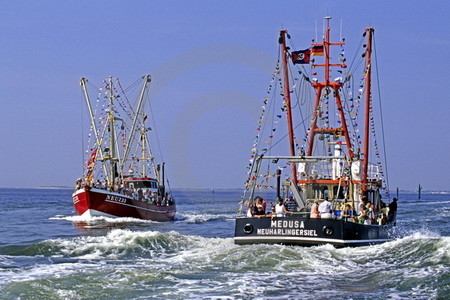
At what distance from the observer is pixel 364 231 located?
3219 cm

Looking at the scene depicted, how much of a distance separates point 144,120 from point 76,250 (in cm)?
4285

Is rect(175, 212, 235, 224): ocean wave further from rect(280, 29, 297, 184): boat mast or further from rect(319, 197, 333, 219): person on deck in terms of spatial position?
rect(319, 197, 333, 219): person on deck

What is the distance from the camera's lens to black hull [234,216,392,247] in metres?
30.3

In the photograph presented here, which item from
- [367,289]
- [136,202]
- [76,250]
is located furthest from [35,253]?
[136,202]

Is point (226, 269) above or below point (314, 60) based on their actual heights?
below

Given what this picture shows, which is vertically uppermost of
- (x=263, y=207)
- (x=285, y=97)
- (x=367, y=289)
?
(x=285, y=97)

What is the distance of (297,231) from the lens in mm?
30406

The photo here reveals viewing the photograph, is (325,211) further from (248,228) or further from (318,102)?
(318,102)

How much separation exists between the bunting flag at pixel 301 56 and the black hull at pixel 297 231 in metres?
12.8

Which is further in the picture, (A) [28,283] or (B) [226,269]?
(B) [226,269]

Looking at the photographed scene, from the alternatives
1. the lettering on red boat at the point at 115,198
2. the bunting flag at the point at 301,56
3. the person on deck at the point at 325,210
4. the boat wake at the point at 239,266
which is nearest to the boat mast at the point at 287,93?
the bunting flag at the point at 301,56

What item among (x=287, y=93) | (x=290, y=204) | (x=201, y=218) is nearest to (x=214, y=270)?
(x=290, y=204)

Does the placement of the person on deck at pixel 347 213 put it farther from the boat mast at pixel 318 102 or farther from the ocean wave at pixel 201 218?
the ocean wave at pixel 201 218

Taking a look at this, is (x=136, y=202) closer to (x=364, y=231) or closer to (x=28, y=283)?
(x=364, y=231)
